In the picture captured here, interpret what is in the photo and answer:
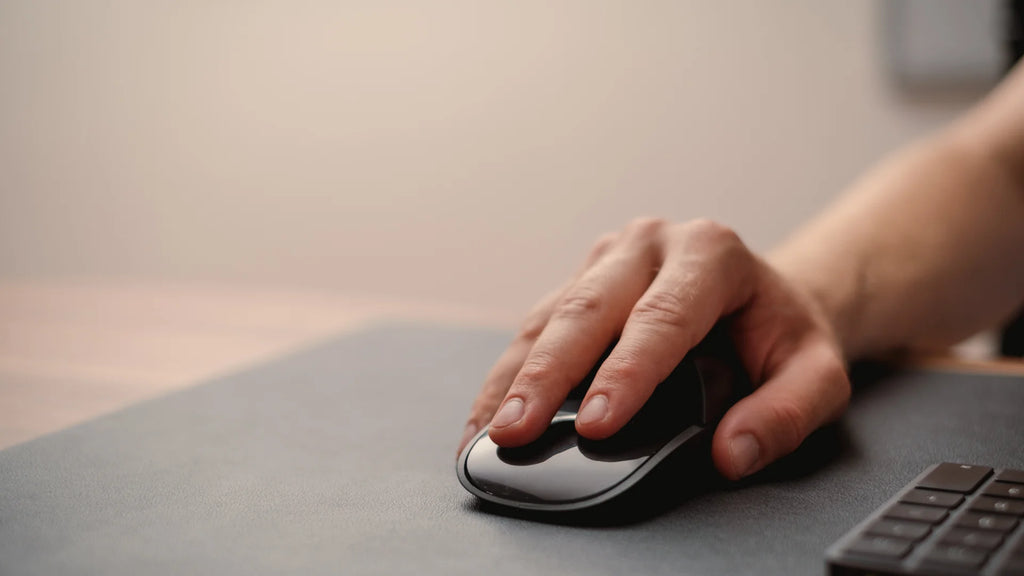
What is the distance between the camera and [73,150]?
3.27 meters

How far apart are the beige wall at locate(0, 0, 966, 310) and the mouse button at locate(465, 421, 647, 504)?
1.90 m

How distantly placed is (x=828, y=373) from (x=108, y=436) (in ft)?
1.38

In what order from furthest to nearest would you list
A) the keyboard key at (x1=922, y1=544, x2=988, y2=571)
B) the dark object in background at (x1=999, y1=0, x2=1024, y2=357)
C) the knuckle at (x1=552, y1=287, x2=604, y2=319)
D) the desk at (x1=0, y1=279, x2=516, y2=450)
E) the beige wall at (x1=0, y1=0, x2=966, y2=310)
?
the beige wall at (x1=0, y1=0, x2=966, y2=310)
the dark object in background at (x1=999, y1=0, x2=1024, y2=357)
the desk at (x1=0, y1=279, x2=516, y2=450)
the knuckle at (x1=552, y1=287, x2=604, y2=319)
the keyboard key at (x1=922, y1=544, x2=988, y2=571)

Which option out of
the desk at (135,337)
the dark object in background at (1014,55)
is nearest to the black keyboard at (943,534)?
the desk at (135,337)

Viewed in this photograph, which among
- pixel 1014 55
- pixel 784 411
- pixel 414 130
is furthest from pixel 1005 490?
pixel 414 130

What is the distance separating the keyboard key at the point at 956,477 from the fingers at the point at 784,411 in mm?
80

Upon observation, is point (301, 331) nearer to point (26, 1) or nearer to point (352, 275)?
point (352, 275)

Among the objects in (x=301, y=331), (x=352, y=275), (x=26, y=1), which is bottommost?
(x=352, y=275)

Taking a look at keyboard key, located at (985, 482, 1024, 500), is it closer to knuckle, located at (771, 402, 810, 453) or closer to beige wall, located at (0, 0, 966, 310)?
knuckle, located at (771, 402, 810, 453)

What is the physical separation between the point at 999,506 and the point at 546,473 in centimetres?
19

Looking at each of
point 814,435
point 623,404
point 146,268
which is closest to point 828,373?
point 814,435

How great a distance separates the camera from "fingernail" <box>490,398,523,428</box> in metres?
0.48

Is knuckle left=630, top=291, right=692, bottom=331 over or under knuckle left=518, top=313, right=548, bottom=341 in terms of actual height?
over

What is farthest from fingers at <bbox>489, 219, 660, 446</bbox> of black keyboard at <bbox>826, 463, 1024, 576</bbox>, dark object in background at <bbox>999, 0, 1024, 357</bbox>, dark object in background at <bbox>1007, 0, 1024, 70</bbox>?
dark object in background at <bbox>1007, 0, 1024, 70</bbox>
